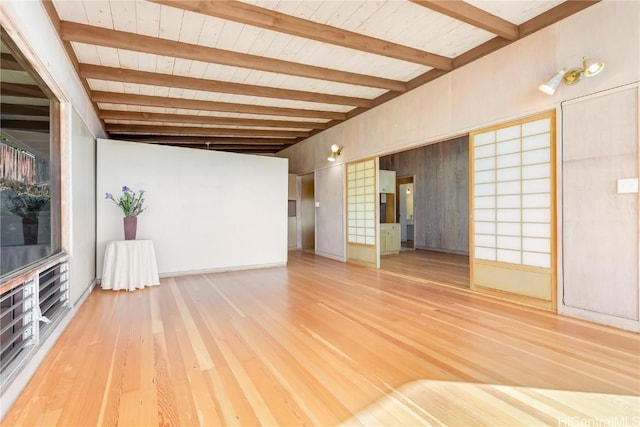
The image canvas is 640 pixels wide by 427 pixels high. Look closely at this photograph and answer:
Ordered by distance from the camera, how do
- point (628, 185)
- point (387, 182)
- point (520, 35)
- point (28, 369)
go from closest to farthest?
point (28, 369) → point (628, 185) → point (520, 35) → point (387, 182)

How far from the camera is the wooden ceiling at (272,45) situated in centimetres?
277

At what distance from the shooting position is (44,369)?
1970mm

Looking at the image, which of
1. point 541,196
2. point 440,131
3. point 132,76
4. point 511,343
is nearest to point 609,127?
point 541,196

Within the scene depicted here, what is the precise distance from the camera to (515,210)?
11.3ft

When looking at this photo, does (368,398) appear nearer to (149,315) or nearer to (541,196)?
(149,315)

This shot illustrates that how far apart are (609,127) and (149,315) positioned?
441cm

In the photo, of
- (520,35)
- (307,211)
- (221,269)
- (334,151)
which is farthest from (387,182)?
(520,35)

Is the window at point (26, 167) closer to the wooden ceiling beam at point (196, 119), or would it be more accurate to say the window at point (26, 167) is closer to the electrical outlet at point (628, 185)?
the wooden ceiling beam at point (196, 119)

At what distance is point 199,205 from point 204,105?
5.22 feet

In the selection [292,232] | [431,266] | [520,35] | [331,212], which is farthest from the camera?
[292,232]

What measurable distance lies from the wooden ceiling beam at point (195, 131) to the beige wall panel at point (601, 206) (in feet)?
17.3

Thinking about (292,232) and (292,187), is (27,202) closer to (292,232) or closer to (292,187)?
(292,187)

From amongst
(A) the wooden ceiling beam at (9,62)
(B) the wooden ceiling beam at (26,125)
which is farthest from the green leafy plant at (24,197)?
(A) the wooden ceiling beam at (9,62)

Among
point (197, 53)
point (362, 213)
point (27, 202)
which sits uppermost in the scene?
point (197, 53)
